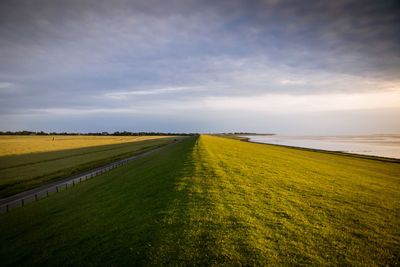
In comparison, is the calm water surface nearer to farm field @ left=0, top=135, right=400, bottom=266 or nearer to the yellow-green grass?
farm field @ left=0, top=135, right=400, bottom=266

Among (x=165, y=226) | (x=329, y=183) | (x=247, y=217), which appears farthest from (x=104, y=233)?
(x=329, y=183)

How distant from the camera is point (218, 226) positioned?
24.2ft

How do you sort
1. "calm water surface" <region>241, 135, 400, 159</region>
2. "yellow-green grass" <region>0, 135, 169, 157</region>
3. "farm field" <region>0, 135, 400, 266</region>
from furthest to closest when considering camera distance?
"yellow-green grass" <region>0, 135, 169, 157</region> → "calm water surface" <region>241, 135, 400, 159</region> → "farm field" <region>0, 135, 400, 266</region>

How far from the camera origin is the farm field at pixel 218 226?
6086 mm

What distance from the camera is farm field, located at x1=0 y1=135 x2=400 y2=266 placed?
240 inches

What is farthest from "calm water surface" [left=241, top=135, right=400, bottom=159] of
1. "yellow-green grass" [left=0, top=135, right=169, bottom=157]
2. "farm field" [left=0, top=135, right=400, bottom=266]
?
"yellow-green grass" [left=0, top=135, right=169, bottom=157]

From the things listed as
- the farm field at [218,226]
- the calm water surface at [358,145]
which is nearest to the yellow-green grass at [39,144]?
the farm field at [218,226]

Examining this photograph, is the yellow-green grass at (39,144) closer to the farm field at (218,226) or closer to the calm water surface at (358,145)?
the farm field at (218,226)

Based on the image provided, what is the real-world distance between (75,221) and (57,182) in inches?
714

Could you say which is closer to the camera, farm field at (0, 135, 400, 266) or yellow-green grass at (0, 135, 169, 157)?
farm field at (0, 135, 400, 266)

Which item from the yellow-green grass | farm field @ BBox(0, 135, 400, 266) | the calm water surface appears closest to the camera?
farm field @ BBox(0, 135, 400, 266)

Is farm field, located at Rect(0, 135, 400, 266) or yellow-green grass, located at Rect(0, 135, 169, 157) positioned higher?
farm field, located at Rect(0, 135, 400, 266)

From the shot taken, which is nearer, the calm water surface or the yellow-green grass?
the calm water surface

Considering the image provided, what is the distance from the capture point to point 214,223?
7.60m
